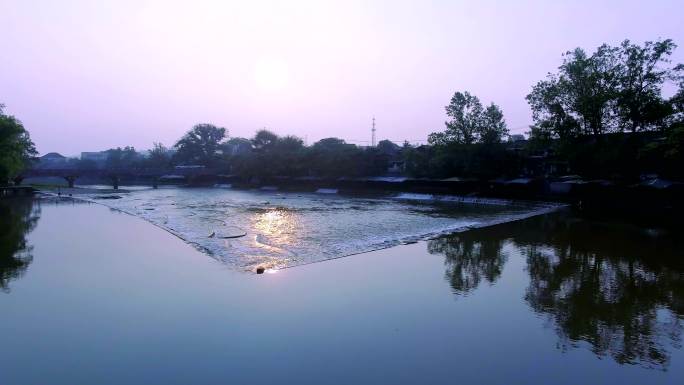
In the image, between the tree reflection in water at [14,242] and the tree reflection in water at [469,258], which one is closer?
Result: the tree reflection in water at [469,258]

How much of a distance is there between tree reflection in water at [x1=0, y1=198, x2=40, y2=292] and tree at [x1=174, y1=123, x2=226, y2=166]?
59904 millimetres

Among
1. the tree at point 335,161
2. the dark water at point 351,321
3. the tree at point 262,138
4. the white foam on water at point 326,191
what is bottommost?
the dark water at point 351,321

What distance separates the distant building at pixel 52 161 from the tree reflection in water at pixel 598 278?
99651 mm

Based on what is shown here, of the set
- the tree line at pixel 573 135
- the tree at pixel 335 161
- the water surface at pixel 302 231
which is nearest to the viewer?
the water surface at pixel 302 231

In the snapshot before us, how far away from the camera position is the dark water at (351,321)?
216 inches

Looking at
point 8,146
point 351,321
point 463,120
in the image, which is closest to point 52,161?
point 8,146

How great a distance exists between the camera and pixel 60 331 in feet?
22.1

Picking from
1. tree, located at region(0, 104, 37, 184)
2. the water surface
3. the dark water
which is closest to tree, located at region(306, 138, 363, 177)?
the water surface

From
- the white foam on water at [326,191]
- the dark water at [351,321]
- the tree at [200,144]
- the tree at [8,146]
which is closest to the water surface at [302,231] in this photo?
the dark water at [351,321]

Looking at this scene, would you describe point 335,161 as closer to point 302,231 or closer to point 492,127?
point 492,127

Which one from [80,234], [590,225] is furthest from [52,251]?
[590,225]

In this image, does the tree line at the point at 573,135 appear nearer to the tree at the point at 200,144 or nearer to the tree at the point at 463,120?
the tree at the point at 463,120

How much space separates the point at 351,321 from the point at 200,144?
85.9 m

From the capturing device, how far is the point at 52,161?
10825 centimetres
